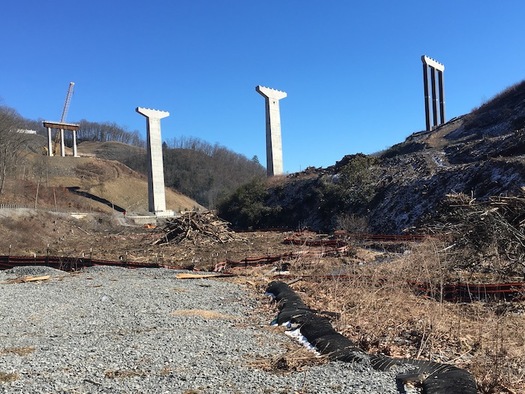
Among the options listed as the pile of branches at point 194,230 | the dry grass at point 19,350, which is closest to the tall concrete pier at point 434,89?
the pile of branches at point 194,230

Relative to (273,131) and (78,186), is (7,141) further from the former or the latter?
(273,131)

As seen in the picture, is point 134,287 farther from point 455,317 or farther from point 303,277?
point 455,317

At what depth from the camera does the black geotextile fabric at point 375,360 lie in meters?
3.78

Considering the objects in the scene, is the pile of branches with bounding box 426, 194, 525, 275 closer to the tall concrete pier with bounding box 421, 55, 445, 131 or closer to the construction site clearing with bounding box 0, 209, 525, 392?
the construction site clearing with bounding box 0, 209, 525, 392

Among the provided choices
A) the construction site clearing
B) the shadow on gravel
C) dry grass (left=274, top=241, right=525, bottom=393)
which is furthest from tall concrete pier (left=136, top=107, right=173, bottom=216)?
dry grass (left=274, top=241, right=525, bottom=393)

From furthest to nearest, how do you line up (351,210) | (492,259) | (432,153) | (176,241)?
1. (432,153)
2. (351,210)
3. (176,241)
4. (492,259)

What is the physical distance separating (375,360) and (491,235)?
524cm

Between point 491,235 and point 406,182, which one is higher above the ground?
point 406,182

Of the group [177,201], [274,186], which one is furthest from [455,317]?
[177,201]

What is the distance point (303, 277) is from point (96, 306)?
4657mm

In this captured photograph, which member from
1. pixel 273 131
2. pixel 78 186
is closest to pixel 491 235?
pixel 273 131

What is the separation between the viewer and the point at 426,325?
586cm

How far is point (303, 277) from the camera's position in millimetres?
10797

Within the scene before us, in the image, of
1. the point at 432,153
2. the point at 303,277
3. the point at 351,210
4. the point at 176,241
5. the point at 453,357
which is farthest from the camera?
the point at 432,153
